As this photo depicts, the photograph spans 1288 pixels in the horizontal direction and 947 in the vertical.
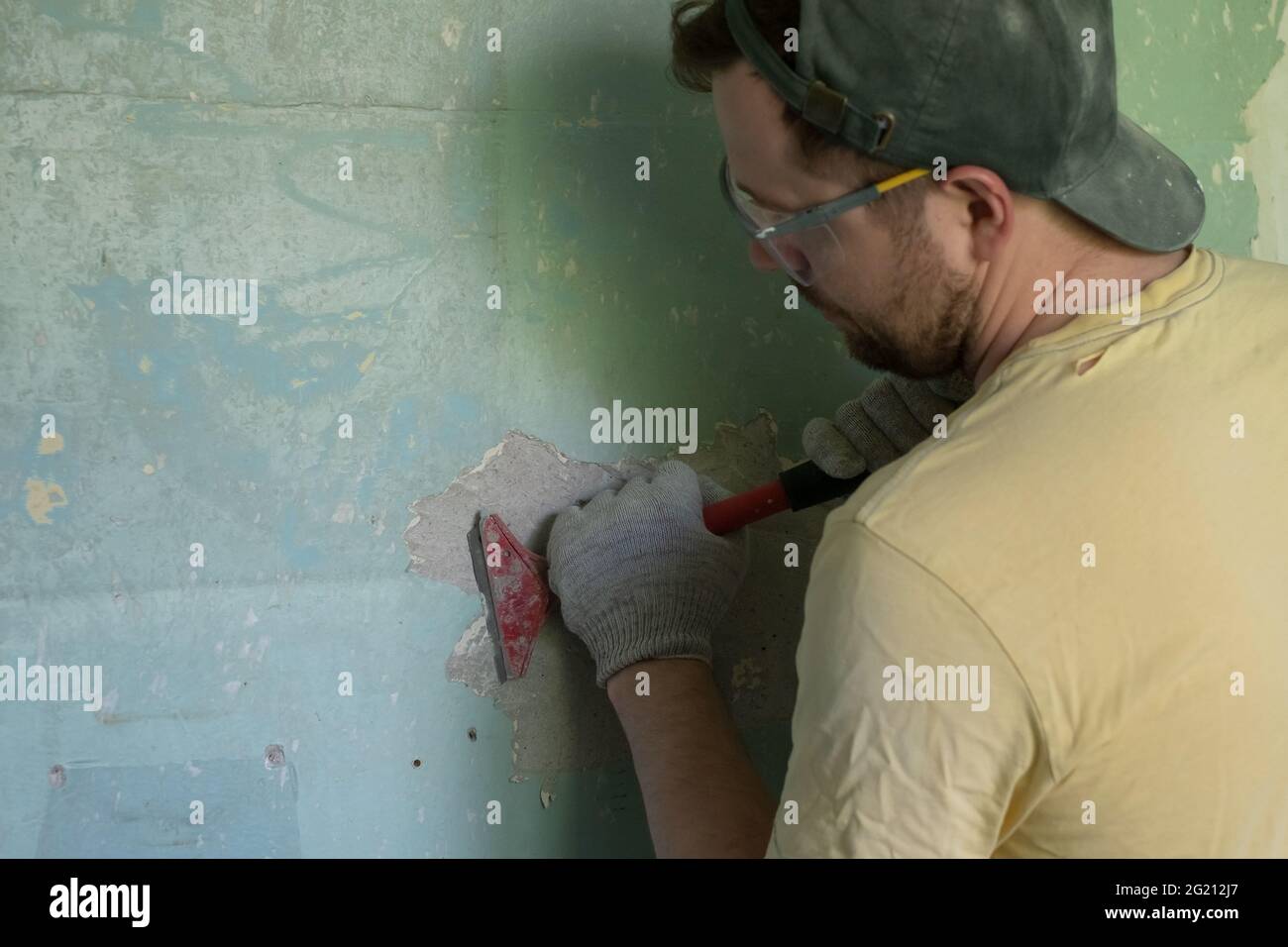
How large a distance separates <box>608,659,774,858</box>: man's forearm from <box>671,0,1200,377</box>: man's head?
1.69 ft

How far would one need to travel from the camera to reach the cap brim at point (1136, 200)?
3.79 ft

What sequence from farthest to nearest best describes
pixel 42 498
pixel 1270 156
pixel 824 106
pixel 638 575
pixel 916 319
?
1. pixel 1270 156
2. pixel 638 575
3. pixel 42 498
4. pixel 916 319
5. pixel 824 106

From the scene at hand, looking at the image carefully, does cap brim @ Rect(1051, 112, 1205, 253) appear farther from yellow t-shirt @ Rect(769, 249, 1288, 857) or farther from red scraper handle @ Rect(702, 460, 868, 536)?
red scraper handle @ Rect(702, 460, 868, 536)

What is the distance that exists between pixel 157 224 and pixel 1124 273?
1.11m

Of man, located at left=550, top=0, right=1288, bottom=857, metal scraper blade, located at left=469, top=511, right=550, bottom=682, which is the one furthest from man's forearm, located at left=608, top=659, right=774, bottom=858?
man, located at left=550, top=0, right=1288, bottom=857

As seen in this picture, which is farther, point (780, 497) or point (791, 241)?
point (780, 497)

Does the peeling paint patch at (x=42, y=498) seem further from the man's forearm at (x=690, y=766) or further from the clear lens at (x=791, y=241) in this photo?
the clear lens at (x=791, y=241)

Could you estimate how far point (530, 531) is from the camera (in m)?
1.53

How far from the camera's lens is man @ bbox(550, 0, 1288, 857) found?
100cm

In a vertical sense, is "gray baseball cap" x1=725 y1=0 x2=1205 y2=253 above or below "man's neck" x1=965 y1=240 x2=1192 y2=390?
above

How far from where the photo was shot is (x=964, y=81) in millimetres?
1074

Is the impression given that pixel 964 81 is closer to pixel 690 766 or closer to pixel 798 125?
pixel 798 125

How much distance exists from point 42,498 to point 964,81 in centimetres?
114

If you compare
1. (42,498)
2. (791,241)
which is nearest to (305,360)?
(42,498)
